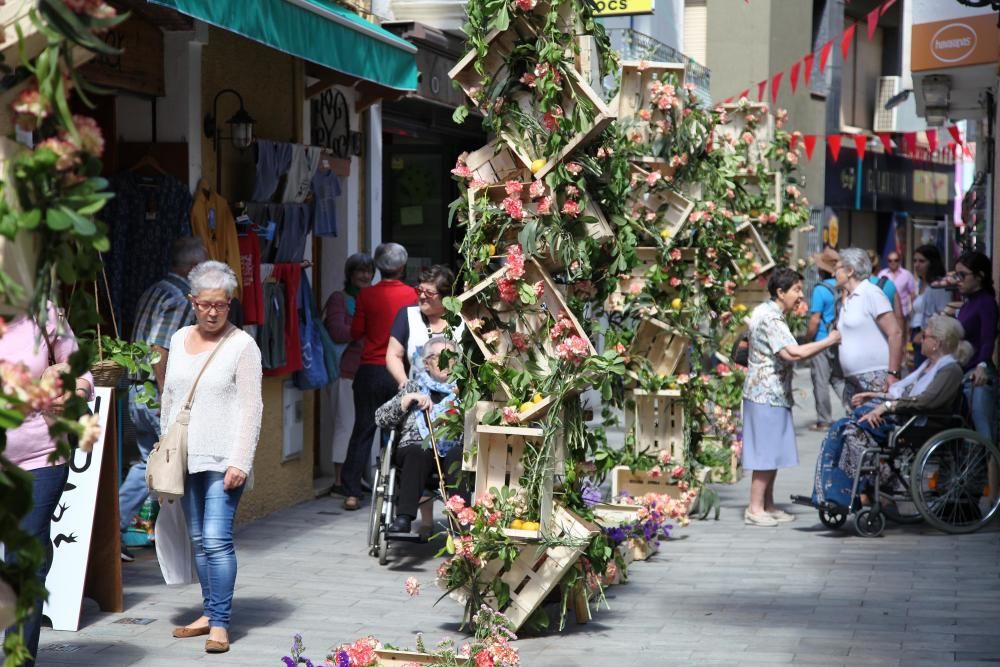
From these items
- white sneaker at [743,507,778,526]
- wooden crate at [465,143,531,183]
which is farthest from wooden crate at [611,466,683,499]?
wooden crate at [465,143,531,183]

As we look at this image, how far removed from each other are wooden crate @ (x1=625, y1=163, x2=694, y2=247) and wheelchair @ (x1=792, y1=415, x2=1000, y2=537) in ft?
6.26

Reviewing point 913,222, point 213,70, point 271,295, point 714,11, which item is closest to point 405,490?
point 271,295

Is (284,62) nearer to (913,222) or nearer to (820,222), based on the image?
(820,222)

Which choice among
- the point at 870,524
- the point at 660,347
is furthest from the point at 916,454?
the point at 660,347

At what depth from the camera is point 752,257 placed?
1274cm

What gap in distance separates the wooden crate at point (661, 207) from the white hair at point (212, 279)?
3.46m

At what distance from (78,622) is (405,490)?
7.91 feet

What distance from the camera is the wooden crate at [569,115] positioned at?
670 cm

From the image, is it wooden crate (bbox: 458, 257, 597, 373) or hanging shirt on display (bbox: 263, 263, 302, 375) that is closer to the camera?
wooden crate (bbox: 458, 257, 597, 373)

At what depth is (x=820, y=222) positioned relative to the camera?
3103cm

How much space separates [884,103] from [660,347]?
25.6 meters

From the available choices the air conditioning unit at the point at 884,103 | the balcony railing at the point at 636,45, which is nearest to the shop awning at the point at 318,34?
the balcony railing at the point at 636,45

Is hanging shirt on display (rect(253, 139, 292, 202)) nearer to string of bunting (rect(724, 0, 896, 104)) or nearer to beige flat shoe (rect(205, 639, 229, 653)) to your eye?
beige flat shoe (rect(205, 639, 229, 653))

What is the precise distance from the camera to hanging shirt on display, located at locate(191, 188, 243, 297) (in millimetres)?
8953
